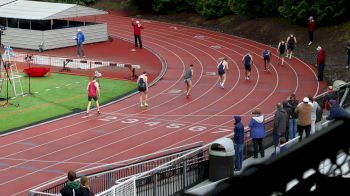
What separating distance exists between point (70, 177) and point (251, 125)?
590 centimetres

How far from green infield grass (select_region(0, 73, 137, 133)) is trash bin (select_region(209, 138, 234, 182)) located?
10353 millimetres

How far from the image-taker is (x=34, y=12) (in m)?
43.2

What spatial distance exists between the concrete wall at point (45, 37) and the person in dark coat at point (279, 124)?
1057 inches

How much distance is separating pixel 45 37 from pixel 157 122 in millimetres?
19378

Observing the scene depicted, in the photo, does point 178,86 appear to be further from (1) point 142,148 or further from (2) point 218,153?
(2) point 218,153

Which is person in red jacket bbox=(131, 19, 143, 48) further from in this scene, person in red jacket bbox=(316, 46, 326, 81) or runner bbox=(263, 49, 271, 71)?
person in red jacket bbox=(316, 46, 326, 81)

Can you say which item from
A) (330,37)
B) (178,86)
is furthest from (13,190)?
(330,37)

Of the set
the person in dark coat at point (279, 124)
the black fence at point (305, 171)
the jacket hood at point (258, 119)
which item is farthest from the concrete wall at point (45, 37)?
the black fence at point (305, 171)

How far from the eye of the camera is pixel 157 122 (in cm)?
2408

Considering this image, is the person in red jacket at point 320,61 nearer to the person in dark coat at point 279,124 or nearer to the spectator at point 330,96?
the spectator at point 330,96

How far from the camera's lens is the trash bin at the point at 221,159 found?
48.0 feet

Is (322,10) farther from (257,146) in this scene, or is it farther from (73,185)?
(73,185)

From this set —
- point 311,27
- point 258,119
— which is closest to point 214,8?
point 311,27

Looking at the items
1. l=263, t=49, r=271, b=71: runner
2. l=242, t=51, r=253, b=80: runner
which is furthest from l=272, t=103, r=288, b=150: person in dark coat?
l=263, t=49, r=271, b=71: runner
